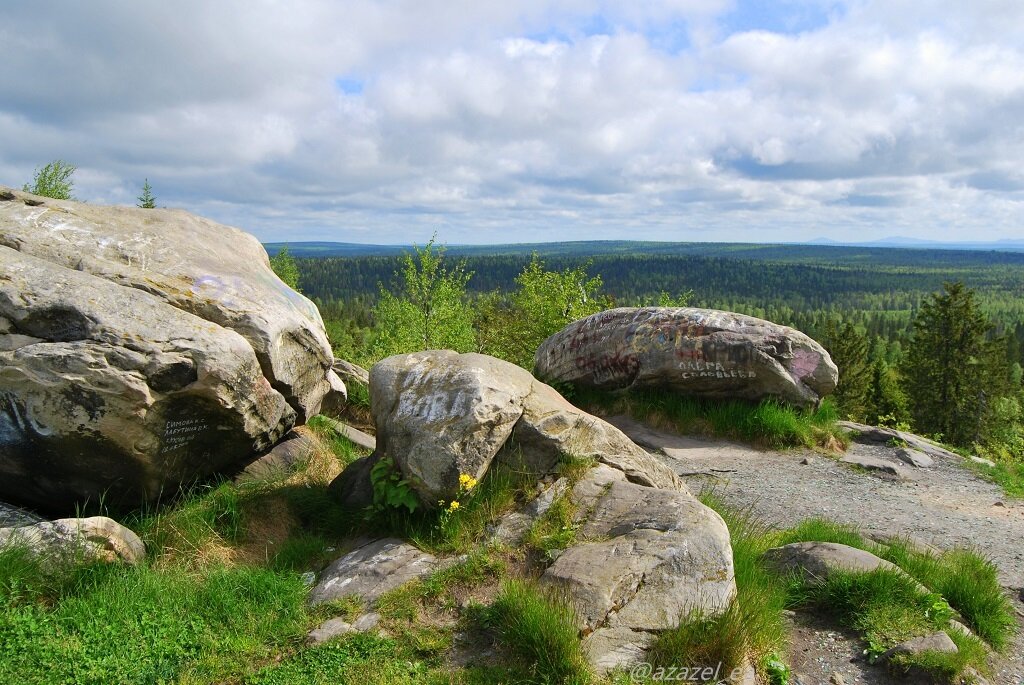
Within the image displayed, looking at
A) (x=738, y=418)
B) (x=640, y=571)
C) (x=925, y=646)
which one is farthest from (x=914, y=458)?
(x=640, y=571)

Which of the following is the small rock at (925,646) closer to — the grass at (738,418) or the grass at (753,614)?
the grass at (753,614)

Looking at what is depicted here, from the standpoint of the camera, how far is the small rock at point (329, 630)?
4.91 metres

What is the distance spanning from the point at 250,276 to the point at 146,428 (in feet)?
8.09

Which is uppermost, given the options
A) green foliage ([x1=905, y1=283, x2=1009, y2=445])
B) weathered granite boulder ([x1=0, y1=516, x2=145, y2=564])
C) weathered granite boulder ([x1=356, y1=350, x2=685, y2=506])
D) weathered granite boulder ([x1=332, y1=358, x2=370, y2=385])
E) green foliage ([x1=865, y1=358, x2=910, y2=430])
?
weathered granite boulder ([x1=356, y1=350, x2=685, y2=506])

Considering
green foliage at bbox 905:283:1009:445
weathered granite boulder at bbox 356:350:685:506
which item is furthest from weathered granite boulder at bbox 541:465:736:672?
green foliage at bbox 905:283:1009:445

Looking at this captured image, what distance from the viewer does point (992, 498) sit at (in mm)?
10125

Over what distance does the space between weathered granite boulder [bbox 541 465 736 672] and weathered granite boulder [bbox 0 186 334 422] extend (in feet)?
12.2

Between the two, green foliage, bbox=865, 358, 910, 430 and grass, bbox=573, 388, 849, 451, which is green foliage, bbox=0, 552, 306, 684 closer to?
grass, bbox=573, 388, 849, 451

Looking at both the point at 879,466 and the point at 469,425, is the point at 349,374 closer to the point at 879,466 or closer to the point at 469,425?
the point at 469,425

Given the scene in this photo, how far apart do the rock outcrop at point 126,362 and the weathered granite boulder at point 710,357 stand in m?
6.79

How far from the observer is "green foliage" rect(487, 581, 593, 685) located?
4.36 m

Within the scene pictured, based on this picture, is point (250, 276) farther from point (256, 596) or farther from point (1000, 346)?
point (1000, 346)

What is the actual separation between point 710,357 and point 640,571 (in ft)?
26.1

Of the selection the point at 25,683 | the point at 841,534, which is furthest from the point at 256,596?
the point at 841,534
